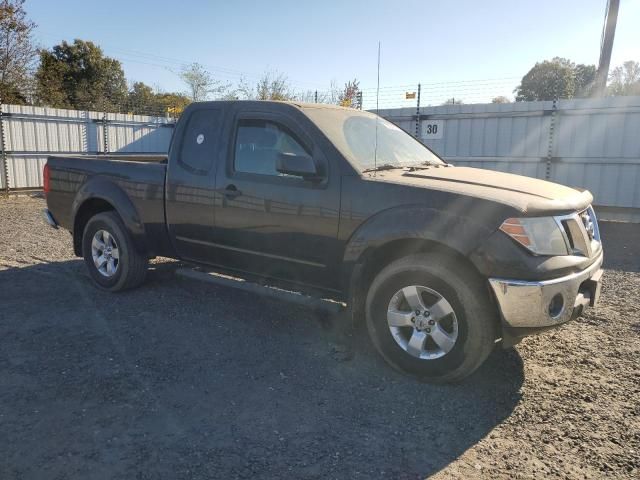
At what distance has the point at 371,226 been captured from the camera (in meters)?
3.66

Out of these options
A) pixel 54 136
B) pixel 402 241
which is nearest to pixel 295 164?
pixel 402 241

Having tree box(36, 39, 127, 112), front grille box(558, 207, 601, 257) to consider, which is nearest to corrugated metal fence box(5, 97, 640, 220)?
front grille box(558, 207, 601, 257)

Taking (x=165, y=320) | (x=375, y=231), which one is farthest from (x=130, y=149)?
(x=375, y=231)

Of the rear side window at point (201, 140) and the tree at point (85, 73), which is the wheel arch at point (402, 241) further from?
the tree at point (85, 73)

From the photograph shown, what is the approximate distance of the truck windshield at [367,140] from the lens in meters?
4.05

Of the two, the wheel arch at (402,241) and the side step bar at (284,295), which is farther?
the side step bar at (284,295)

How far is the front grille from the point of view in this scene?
3377mm

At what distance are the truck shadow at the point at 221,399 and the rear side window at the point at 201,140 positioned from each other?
1446 millimetres

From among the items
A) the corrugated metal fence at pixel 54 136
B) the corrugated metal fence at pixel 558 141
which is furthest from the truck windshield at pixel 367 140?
the corrugated metal fence at pixel 54 136

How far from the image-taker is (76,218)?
19.0 ft

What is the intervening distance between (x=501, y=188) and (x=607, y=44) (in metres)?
11.4

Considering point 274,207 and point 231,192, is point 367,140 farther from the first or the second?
point 231,192

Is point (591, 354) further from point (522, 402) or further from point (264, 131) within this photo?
point (264, 131)

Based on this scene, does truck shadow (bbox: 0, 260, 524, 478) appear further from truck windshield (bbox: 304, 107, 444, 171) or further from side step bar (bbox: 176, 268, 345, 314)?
truck windshield (bbox: 304, 107, 444, 171)
